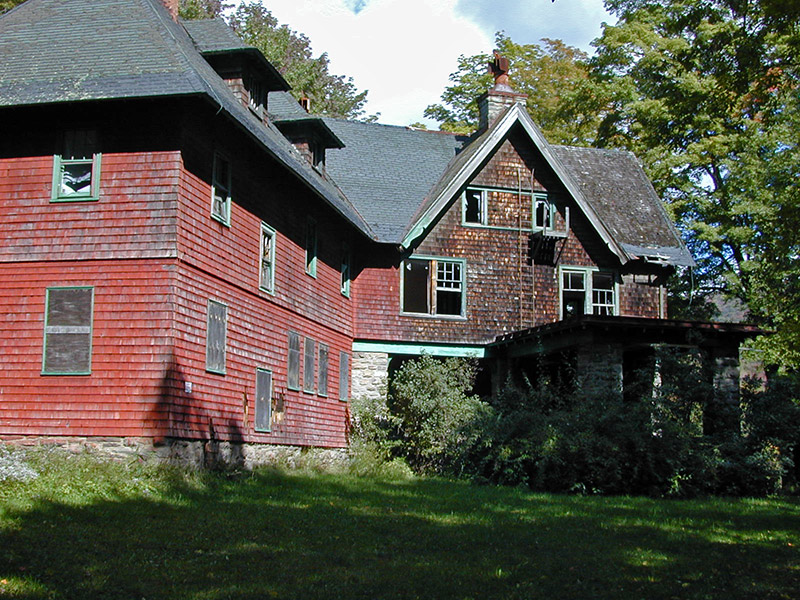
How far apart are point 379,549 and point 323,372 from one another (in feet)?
44.3

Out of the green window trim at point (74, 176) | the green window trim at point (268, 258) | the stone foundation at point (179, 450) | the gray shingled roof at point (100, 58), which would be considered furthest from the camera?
the green window trim at point (268, 258)

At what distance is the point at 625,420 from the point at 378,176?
1291cm

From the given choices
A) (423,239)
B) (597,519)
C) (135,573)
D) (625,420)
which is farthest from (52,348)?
(423,239)

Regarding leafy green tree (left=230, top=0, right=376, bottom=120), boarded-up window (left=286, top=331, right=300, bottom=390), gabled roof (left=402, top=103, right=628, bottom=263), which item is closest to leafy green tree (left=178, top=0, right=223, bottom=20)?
leafy green tree (left=230, top=0, right=376, bottom=120)

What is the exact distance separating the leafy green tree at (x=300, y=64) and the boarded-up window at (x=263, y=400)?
2316 cm

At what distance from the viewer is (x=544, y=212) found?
95.2 ft

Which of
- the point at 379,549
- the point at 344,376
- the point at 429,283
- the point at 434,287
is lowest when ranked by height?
the point at 379,549

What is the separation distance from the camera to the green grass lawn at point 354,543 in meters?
9.48

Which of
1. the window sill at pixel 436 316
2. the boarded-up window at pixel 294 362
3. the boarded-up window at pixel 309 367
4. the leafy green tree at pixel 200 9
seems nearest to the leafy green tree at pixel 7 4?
the leafy green tree at pixel 200 9

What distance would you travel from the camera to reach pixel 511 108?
1117 inches

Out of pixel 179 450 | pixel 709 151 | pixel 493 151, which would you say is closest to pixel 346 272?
pixel 493 151

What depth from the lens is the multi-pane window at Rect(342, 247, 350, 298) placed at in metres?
26.8

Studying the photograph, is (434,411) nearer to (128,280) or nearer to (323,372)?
(323,372)

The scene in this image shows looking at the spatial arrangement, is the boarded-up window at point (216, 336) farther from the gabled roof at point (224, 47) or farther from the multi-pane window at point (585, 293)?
the multi-pane window at point (585, 293)
